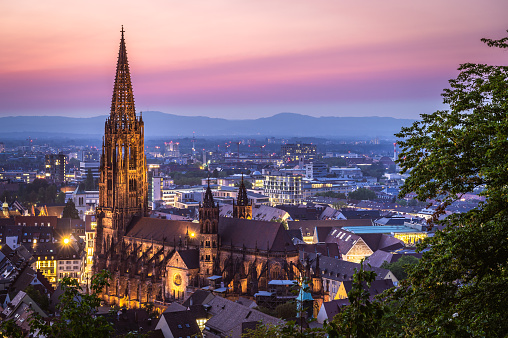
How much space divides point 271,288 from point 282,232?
791 centimetres

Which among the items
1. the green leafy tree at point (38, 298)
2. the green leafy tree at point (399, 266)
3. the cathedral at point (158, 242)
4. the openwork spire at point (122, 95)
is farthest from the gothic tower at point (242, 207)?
the green leafy tree at point (38, 298)

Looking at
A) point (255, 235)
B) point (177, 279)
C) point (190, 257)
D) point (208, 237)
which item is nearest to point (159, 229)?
point (190, 257)

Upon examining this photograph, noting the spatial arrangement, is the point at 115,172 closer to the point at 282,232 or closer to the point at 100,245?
the point at 100,245

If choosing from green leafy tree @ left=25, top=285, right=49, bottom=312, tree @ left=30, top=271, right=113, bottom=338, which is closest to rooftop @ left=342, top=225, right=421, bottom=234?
green leafy tree @ left=25, top=285, right=49, bottom=312

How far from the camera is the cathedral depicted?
9488 centimetres

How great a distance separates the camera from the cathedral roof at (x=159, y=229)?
4215 inches

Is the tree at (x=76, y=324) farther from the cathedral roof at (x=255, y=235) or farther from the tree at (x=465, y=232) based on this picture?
the cathedral roof at (x=255, y=235)

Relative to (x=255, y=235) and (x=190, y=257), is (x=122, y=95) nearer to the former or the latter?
(x=190, y=257)

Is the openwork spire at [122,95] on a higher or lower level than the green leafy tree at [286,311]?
higher

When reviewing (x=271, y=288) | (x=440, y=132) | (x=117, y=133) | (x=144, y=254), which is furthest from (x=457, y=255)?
(x=117, y=133)

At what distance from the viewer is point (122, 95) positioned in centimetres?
12044

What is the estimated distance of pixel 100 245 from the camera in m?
122

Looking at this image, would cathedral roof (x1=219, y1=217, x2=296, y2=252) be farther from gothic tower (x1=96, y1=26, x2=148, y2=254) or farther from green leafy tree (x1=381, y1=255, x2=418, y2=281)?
gothic tower (x1=96, y1=26, x2=148, y2=254)

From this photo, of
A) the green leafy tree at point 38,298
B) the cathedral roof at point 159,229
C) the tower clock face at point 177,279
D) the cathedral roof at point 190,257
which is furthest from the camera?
the cathedral roof at point 159,229
